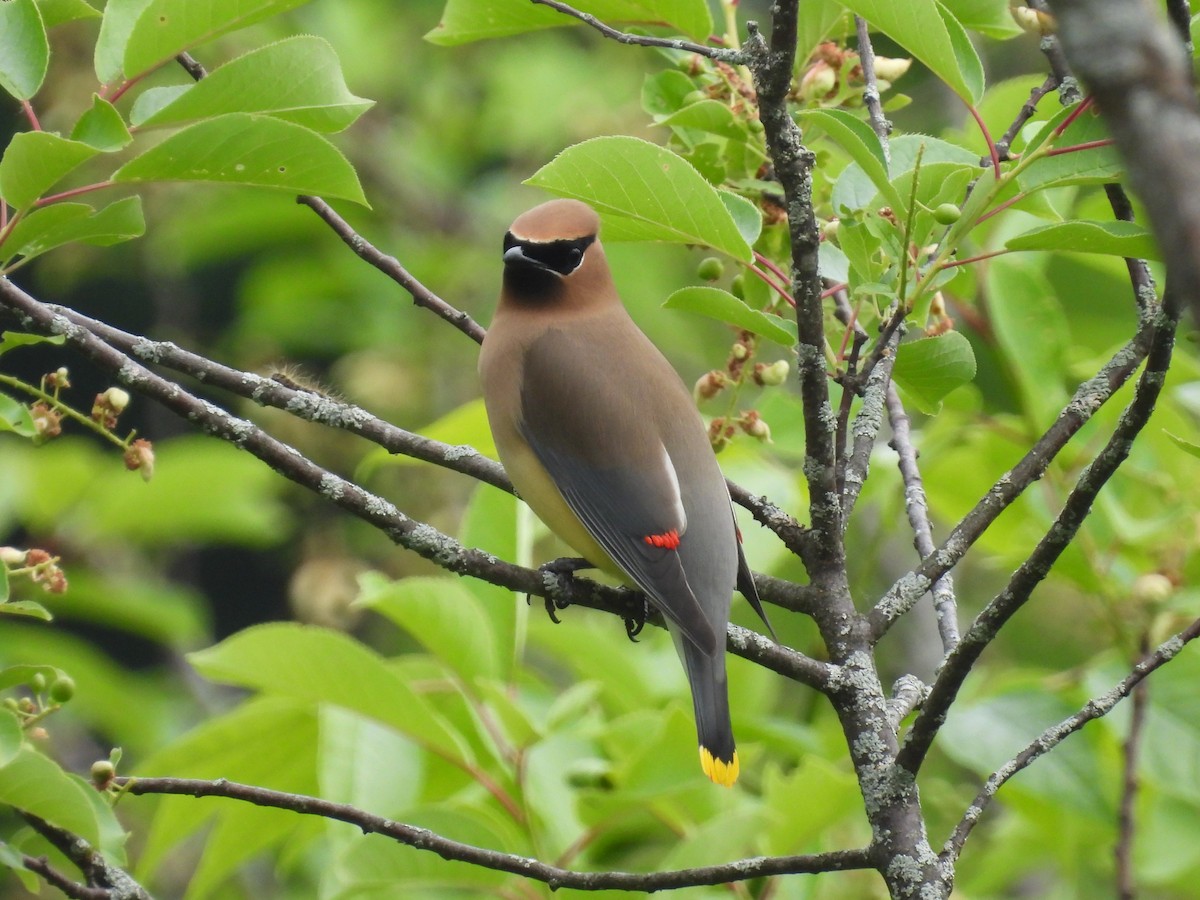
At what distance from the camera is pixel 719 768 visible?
96.5 inches

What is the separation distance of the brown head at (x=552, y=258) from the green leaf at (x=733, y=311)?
108 centimetres

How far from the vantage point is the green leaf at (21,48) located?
2.07 metres

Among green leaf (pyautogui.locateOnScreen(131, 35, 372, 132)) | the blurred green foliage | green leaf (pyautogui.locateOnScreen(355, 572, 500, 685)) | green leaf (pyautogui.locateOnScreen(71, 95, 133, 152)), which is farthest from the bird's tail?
green leaf (pyautogui.locateOnScreen(71, 95, 133, 152))

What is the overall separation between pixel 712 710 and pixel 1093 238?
3.36ft

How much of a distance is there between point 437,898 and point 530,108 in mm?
5035

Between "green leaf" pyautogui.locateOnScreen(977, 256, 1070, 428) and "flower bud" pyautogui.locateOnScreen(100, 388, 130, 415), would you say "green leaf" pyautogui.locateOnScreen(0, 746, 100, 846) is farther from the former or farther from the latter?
"green leaf" pyautogui.locateOnScreen(977, 256, 1070, 428)

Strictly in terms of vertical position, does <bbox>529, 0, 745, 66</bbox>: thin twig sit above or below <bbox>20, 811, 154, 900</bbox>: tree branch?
above

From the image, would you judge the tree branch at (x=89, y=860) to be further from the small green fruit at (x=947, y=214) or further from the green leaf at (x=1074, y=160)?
the green leaf at (x=1074, y=160)

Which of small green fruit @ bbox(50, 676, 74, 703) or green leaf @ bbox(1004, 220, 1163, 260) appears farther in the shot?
small green fruit @ bbox(50, 676, 74, 703)

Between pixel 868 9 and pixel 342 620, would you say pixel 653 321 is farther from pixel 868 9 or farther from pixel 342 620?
pixel 868 9

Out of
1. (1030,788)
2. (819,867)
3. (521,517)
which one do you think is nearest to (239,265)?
(521,517)

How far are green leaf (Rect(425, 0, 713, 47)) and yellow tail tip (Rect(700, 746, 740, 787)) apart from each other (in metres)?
1.19

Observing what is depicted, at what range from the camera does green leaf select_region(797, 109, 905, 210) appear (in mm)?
1887

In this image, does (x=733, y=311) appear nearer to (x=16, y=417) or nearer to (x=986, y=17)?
(x=986, y=17)
